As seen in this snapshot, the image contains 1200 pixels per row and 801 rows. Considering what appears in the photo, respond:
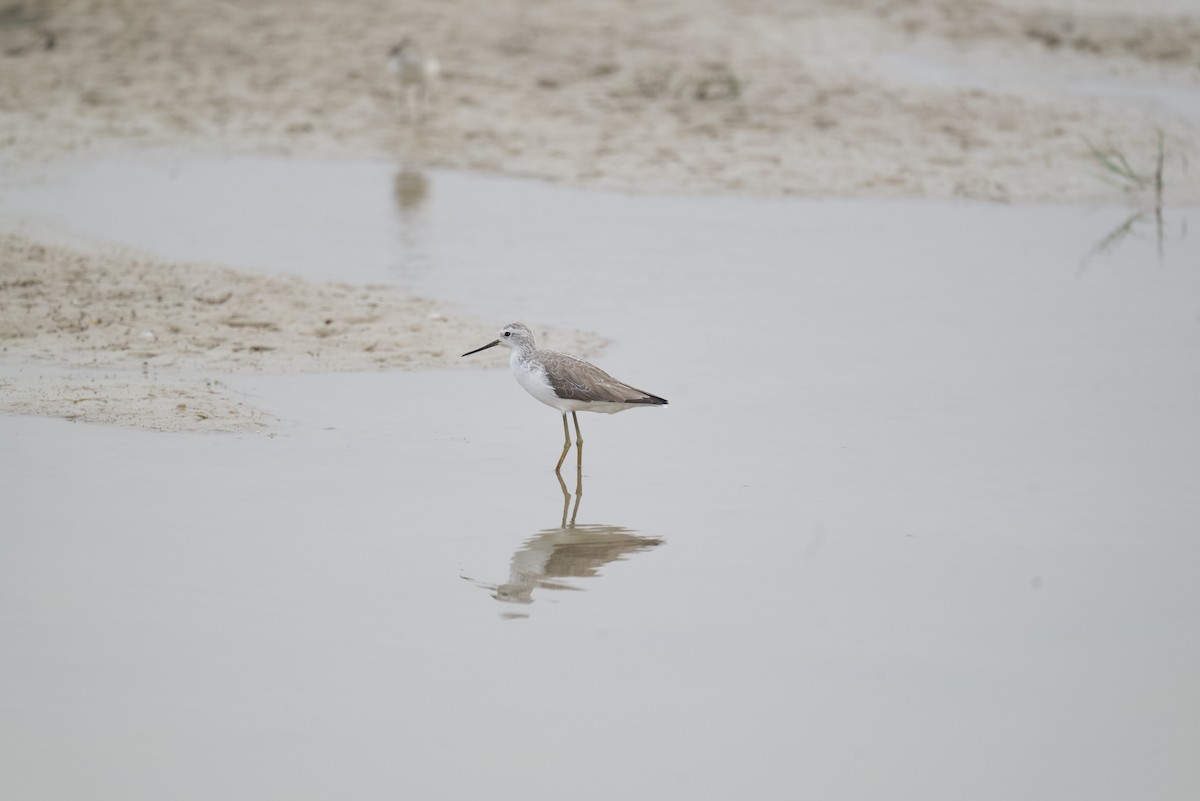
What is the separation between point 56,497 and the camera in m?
7.40

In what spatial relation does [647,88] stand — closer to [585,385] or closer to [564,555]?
[585,385]

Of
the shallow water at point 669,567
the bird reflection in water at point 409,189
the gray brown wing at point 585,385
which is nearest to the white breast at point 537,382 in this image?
the gray brown wing at point 585,385

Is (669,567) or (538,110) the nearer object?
(669,567)

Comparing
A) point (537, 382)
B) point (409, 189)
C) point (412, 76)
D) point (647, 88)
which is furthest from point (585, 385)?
point (647, 88)

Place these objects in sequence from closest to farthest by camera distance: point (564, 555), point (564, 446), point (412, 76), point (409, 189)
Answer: point (564, 555) → point (564, 446) → point (409, 189) → point (412, 76)

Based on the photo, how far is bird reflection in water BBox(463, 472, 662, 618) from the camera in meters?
6.61

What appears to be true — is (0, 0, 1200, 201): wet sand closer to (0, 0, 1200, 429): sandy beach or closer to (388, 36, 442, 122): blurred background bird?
(0, 0, 1200, 429): sandy beach

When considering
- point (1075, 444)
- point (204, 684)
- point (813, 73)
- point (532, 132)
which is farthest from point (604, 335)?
point (813, 73)

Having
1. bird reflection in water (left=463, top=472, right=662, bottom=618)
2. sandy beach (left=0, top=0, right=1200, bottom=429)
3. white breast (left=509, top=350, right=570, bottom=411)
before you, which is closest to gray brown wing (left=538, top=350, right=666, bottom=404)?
white breast (left=509, top=350, right=570, bottom=411)

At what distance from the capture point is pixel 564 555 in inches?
276

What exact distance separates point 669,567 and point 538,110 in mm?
11376

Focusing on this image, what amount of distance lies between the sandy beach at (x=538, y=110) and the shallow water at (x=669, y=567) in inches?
50.0

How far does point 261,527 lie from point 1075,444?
459cm

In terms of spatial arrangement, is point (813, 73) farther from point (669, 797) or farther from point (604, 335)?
point (669, 797)
